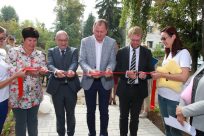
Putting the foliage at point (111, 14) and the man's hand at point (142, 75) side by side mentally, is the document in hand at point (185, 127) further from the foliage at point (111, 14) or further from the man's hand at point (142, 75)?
the foliage at point (111, 14)

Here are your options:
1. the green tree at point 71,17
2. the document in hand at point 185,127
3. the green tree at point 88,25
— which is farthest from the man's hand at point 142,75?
the green tree at point 88,25

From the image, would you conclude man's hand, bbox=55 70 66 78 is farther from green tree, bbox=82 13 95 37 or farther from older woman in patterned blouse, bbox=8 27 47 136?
green tree, bbox=82 13 95 37

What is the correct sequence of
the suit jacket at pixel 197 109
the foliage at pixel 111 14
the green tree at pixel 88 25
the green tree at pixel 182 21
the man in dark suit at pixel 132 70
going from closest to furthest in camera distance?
the suit jacket at pixel 197 109
the man in dark suit at pixel 132 70
the green tree at pixel 182 21
the foliage at pixel 111 14
the green tree at pixel 88 25

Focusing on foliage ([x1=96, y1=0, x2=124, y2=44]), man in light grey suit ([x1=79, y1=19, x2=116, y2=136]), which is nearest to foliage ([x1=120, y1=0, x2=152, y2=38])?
Answer: man in light grey suit ([x1=79, y1=19, x2=116, y2=136])

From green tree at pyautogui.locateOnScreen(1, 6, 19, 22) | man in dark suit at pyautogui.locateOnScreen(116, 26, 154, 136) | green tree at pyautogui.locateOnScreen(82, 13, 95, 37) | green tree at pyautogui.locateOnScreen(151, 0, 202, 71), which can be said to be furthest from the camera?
green tree at pyautogui.locateOnScreen(1, 6, 19, 22)

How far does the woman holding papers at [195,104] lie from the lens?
2752mm

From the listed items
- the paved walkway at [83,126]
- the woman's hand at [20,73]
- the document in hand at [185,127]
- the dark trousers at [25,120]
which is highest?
the woman's hand at [20,73]

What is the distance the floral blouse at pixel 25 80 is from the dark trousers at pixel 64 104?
2.31 ft

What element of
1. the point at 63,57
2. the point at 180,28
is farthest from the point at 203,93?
the point at 180,28

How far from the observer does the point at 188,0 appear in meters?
7.57

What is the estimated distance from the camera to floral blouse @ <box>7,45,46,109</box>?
4.08 meters

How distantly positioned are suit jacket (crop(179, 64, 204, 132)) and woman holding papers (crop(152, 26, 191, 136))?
3.73 feet

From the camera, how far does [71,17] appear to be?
192ft

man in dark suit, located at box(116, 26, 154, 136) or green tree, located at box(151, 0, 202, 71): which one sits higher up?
green tree, located at box(151, 0, 202, 71)
